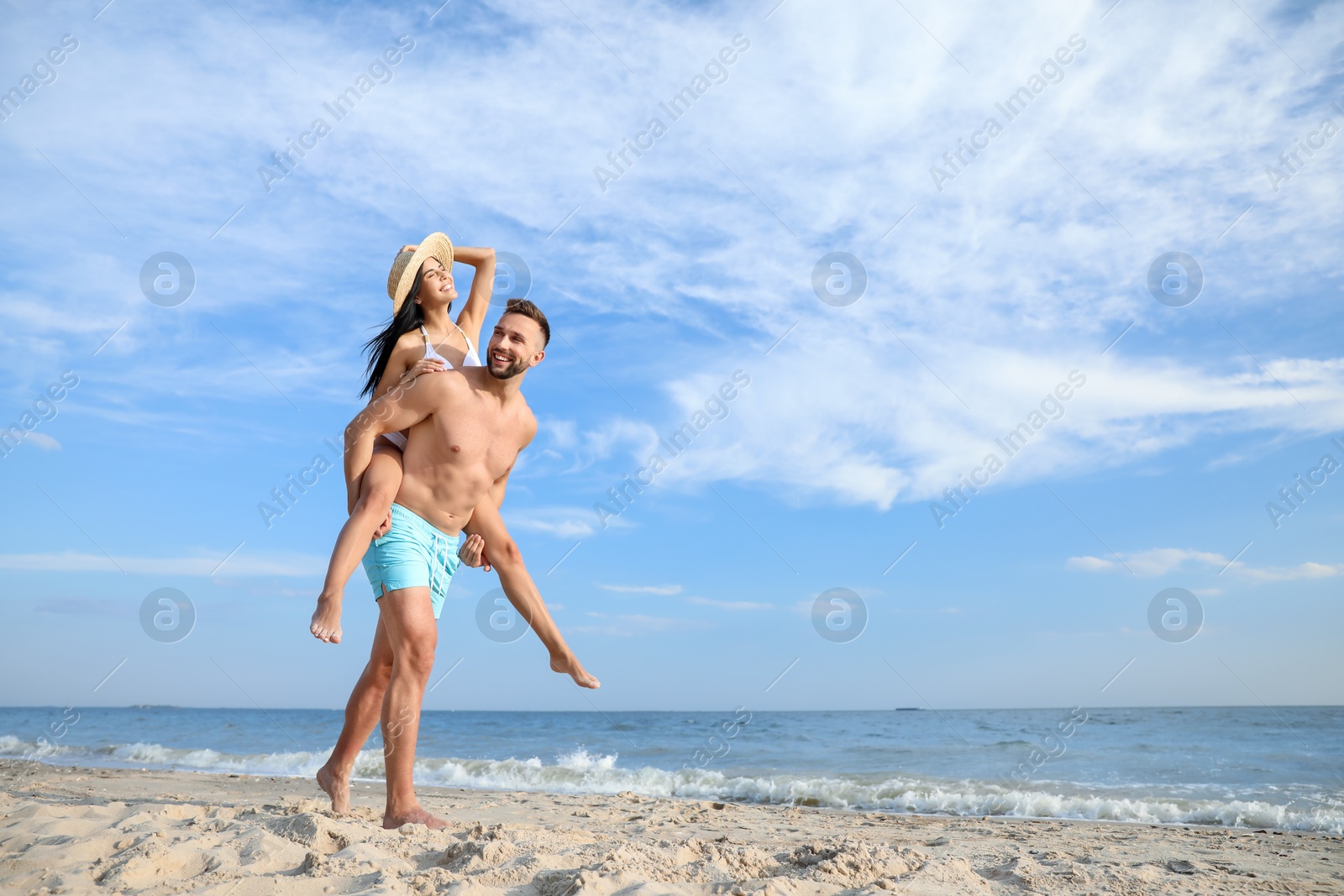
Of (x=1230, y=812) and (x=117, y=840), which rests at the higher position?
(x=117, y=840)

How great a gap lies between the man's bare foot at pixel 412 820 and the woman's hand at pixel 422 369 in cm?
189

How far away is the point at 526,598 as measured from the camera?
420 centimetres

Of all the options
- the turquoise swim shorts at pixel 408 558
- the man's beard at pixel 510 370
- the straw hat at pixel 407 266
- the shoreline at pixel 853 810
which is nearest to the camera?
the turquoise swim shorts at pixel 408 558

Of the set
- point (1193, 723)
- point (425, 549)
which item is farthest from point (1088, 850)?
point (1193, 723)

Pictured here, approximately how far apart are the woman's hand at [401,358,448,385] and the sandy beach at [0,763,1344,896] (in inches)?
72.9

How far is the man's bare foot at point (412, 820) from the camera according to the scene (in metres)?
3.52

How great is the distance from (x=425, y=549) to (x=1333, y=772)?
12204mm

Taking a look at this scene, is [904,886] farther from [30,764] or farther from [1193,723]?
[1193,723]

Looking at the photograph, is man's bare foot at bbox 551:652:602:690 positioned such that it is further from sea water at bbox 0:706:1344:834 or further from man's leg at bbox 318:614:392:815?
sea water at bbox 0:706:1344:834

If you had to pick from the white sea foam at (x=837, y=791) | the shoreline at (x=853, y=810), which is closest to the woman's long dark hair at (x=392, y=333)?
the shoreline at (x=853, y=810)

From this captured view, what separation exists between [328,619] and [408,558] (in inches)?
17.5

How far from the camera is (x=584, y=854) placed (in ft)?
9.61

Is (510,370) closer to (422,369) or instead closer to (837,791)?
(422,369)

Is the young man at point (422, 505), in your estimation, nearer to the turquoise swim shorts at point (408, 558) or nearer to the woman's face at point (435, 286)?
the turquoise swim shorts at point (408, 558)
